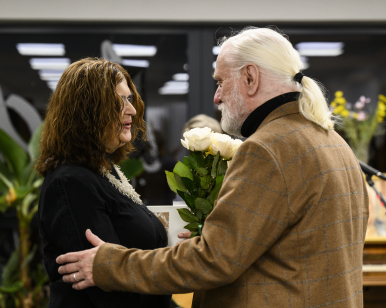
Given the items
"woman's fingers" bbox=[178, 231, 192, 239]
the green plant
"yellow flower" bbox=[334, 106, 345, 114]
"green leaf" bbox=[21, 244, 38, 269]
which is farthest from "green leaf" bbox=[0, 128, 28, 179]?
"yellow flower" bbox=[334, 106, 345, 114]

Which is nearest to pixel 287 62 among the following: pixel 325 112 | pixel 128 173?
pixel 325 112

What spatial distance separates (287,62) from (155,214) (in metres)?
0.68

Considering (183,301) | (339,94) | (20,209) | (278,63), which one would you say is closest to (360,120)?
(339,94)

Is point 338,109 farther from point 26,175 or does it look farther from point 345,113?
point 26,175

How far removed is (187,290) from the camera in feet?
3.27

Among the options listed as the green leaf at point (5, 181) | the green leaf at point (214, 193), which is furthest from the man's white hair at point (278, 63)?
the green leaf at point (5, 181)

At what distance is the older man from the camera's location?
95cm

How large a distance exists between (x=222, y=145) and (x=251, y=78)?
0.22 metres

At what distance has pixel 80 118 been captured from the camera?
121 cm

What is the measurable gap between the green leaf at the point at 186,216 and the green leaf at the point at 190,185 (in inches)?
2.6

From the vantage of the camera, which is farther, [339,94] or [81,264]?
[339,94]

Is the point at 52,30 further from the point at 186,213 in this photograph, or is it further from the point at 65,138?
the point at 186,213

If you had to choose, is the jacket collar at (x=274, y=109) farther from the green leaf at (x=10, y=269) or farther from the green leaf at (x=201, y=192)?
the green leaf at (x=10, y=269)

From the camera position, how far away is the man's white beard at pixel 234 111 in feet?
3.77
